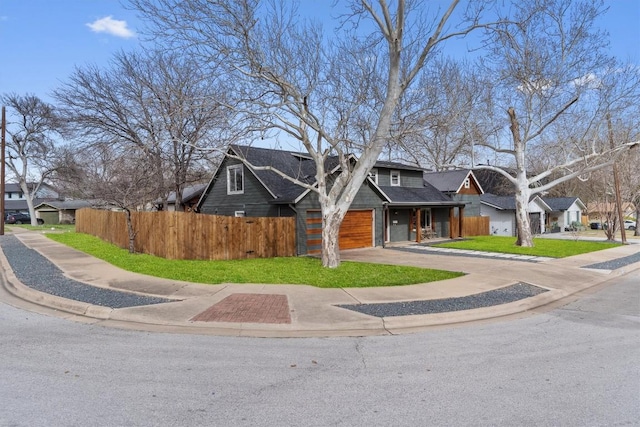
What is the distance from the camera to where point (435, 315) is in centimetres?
765

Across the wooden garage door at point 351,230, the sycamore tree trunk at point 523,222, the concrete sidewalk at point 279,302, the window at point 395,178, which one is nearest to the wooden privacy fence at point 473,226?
the window at point 395,178

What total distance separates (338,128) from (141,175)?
9.24 meters

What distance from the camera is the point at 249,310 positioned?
790cm

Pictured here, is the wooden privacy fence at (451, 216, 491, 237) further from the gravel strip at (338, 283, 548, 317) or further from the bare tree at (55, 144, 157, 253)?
the gravel strip at (338, 283, 548, 317)

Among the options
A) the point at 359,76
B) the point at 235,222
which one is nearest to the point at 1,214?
the point at 235,222

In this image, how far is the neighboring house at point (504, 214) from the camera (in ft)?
127

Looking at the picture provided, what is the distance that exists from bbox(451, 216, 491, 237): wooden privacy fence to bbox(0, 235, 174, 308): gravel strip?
25347 millimetres

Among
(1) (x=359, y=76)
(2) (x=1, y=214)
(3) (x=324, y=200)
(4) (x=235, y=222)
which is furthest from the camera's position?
(2) (x=1, y=214)

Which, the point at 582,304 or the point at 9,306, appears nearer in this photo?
the point at 9,306

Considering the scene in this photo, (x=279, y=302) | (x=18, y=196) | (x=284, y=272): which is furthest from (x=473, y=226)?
(x=18, y=196)

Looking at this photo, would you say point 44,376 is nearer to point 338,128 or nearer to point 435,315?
point 435,315

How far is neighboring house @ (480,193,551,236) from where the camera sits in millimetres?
38812

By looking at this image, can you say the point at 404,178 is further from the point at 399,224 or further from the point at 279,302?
the point at 279,302

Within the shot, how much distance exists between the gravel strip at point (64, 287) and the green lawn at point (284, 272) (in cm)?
192
